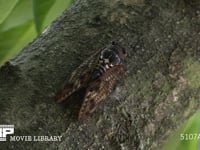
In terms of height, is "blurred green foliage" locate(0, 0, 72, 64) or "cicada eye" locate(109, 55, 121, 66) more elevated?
"blurred green foliage" locate(0, 0, 72, 64)

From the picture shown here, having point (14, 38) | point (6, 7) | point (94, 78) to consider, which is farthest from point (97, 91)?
point (14, 38)

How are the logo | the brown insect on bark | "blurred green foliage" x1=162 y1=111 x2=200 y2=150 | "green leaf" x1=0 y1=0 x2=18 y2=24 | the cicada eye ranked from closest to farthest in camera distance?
1. the logo
2. the brown insect on bark
3. the cicada eye
4. "green leaf" x1=0 y1=0 x2=18 y2=24
5. "blurred green foliage" x1=162 y1=111 x2=200 y2=150

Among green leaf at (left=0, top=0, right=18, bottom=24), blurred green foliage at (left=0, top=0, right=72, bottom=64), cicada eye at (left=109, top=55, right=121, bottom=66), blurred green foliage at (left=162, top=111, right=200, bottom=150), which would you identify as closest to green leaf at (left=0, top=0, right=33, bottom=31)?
blurred green foliage at (left=0, top=0, right=72, bottom=64)

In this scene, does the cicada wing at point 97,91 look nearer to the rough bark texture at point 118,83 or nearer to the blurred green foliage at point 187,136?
the rough bark texture at point 118,83

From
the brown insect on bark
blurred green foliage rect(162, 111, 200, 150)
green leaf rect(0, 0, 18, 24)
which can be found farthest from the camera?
blurred green foliage rect(162, 111, 200, 150)

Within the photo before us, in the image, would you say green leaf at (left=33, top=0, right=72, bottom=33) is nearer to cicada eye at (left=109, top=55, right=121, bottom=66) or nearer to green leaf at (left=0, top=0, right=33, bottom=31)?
green leaf at (left=0, top=0, right=33, bottom=31)

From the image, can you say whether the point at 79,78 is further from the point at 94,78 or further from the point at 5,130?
the point at 5,130
